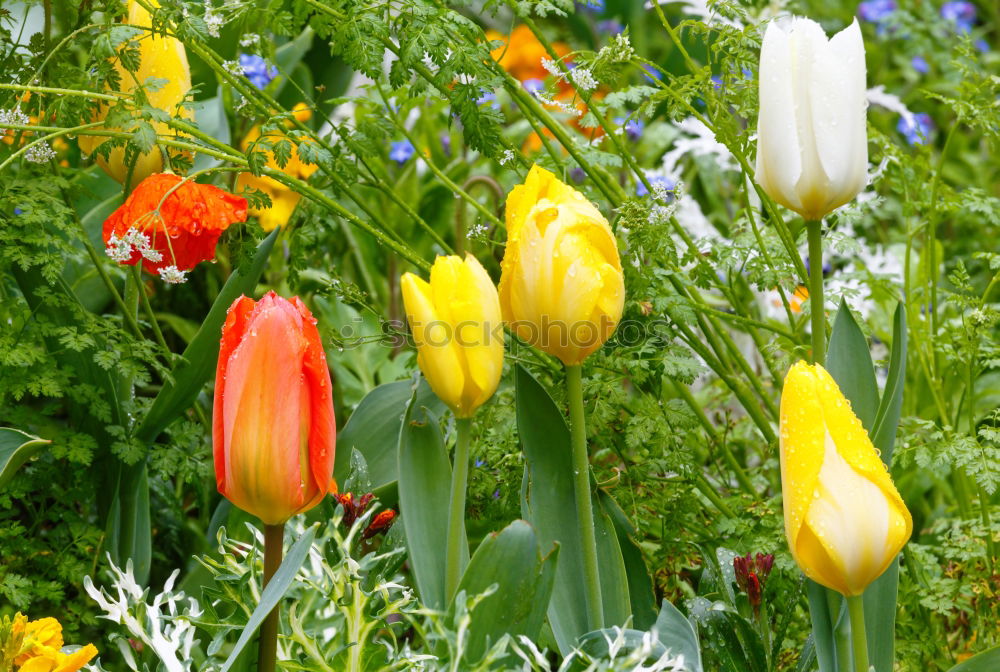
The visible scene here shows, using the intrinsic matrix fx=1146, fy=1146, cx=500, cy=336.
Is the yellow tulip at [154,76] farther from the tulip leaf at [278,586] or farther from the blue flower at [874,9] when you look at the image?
the blue flower at [874,9]

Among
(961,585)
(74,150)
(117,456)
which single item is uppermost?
(74,150)

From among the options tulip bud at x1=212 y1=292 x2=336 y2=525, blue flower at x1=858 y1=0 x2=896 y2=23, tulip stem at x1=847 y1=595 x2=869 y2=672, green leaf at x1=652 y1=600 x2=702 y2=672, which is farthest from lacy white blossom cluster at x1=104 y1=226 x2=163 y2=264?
blue flower at x1=858 y1=0 x2=896 y2=23

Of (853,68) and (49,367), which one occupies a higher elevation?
(853,68)

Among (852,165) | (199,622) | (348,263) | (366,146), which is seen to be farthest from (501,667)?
(348,263)

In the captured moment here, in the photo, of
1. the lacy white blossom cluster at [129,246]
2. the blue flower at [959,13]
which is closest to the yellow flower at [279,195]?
the lacy white blossom cluster at [129,246]

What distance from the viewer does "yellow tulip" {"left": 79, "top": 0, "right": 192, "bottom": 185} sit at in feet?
4.50

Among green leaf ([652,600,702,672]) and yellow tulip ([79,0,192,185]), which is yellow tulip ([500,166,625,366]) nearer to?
green leaf ([652,600,702,672])

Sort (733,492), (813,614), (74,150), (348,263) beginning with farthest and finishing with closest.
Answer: (348,263), (74,150), (733,492), (813,614)

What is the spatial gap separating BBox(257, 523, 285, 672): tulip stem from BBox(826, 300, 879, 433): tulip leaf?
50 cm

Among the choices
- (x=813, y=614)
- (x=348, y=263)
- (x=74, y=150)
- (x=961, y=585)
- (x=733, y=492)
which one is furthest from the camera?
(x=348, y=263)

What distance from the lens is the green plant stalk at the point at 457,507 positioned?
0.89m

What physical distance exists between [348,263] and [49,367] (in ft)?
3.48

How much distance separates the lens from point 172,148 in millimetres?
1336

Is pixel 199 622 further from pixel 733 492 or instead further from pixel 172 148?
pixel 733 492
